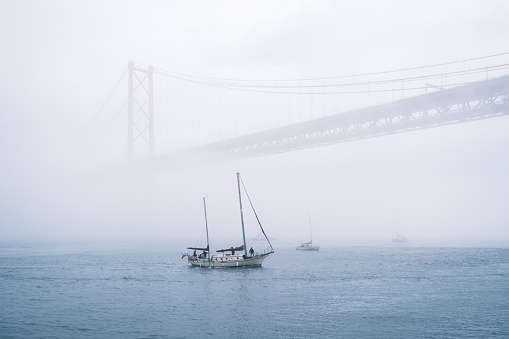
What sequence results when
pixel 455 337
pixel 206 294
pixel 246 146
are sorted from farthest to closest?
pixel 246 146, pixel 206 294, pixel 455 337

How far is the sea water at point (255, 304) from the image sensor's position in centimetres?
1875

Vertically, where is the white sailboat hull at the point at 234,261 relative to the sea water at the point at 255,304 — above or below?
above

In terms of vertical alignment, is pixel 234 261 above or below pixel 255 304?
above

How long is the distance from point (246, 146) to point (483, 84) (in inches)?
1155

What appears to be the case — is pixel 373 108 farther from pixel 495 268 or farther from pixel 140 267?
pixel 140 267

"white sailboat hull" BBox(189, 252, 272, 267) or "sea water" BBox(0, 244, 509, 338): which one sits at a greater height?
"white sailboat hull" BBox(189, 252, 272, 267)

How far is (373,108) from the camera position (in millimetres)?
Answer: 46000

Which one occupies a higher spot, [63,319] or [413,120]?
[413,120]

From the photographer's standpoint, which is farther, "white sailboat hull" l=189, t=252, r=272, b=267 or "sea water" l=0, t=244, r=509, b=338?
"white sailboat hull" l=189, t=252, r=272, b=267

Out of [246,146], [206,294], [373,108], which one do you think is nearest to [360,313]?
[206,294]

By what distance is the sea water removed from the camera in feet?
61.5

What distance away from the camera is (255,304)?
79.9 ft

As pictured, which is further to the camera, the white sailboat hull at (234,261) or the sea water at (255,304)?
the white sailboat hull at (234,261)

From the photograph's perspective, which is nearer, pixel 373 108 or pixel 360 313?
pixel 360 313
